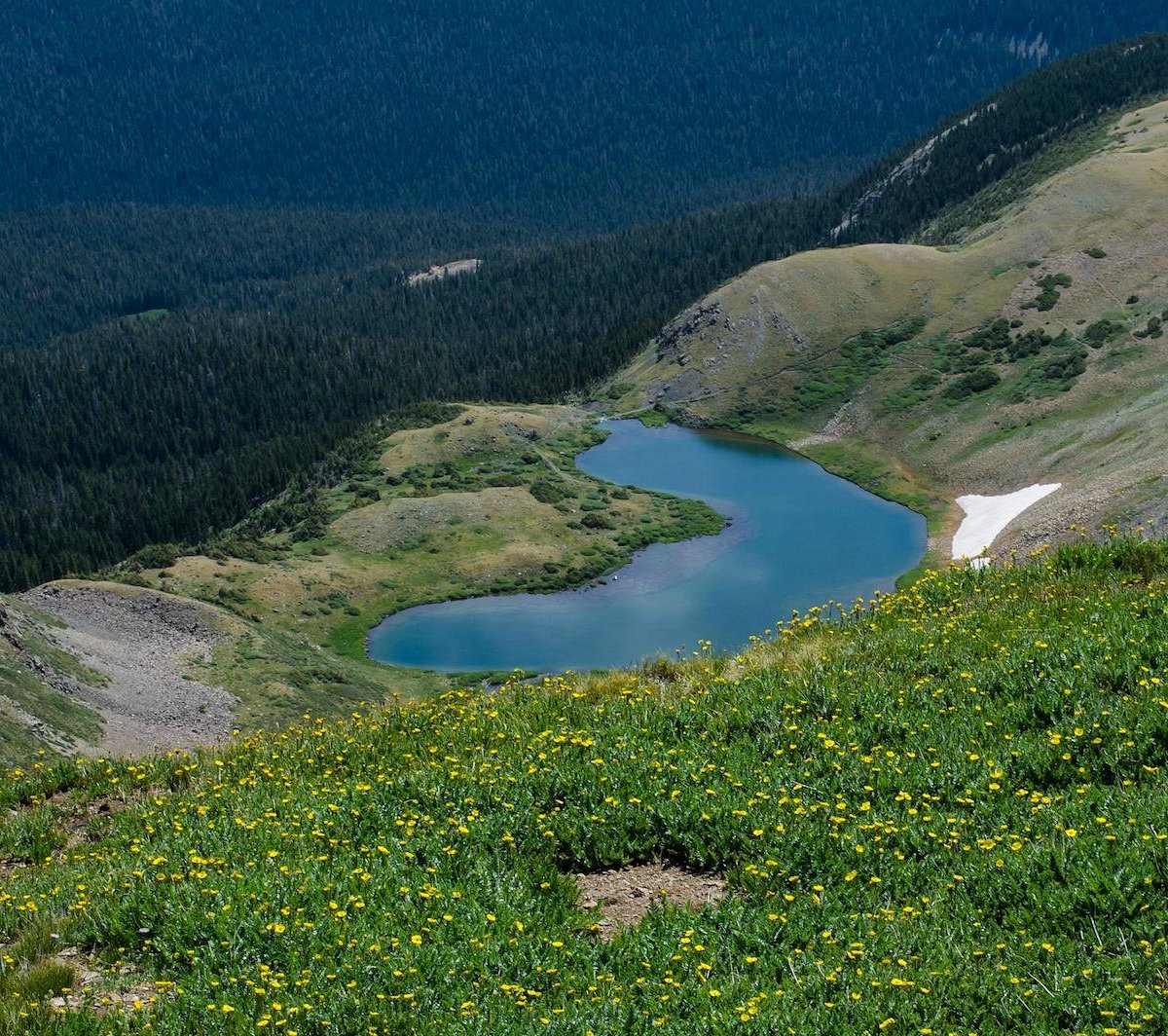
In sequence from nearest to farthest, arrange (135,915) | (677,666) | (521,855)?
(135,915)
(521,855)
(677,666)

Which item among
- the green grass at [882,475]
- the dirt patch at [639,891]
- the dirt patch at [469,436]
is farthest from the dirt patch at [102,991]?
the dirt patch at [469,436]

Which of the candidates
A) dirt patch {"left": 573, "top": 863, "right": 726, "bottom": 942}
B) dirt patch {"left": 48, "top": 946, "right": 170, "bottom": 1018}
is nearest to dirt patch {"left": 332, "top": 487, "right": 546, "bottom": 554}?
dirt patch {"left": 573, "top": 863, "right": 726, "bottom": 942}

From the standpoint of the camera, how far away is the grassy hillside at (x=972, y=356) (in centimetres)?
13862

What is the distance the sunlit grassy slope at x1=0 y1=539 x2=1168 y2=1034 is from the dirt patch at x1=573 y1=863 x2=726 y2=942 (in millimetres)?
268

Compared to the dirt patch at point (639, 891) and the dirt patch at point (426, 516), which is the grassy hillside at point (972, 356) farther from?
the dirt patch at point (639, 891)

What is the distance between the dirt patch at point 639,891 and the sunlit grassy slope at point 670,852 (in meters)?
0.27

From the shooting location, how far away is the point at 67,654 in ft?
253

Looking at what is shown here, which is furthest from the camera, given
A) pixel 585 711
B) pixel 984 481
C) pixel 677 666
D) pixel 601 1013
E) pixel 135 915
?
pixel 984 481

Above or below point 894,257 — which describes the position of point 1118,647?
above

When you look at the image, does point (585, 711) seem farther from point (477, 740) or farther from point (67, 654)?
point (67, 654)

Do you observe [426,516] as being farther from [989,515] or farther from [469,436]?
[989,515]

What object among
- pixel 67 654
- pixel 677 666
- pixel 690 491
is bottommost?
pixel 690 491

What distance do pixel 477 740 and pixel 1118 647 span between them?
9312mm

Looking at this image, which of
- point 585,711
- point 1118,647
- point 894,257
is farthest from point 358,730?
point 894,257
